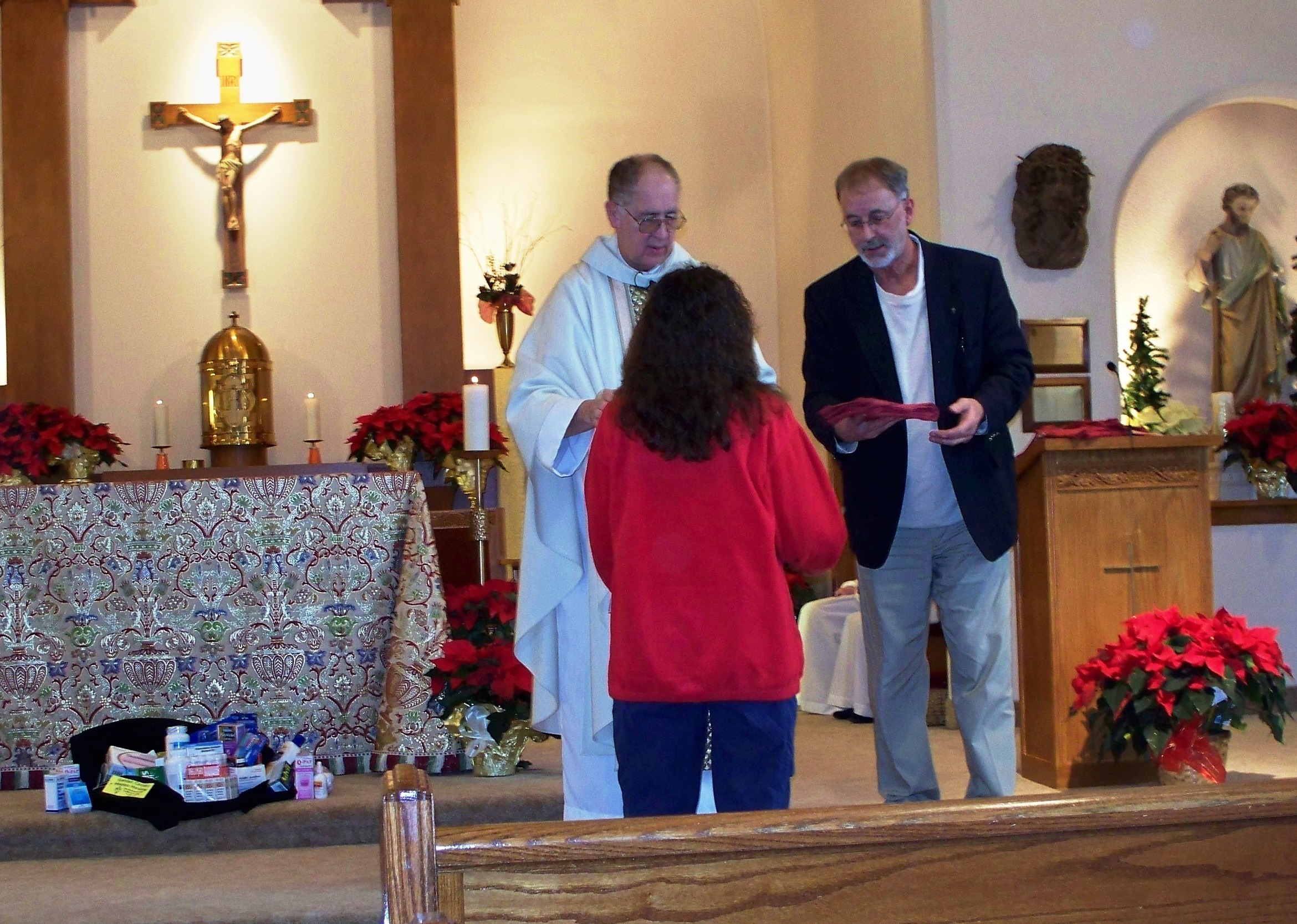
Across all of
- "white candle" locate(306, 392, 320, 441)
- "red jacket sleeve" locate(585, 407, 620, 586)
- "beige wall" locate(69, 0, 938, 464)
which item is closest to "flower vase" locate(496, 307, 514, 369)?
"beige wall" locate(69, 0, 938, 464)

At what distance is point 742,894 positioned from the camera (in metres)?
0.90

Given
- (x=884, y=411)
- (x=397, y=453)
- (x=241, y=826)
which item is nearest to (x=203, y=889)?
(x=241, y=826)

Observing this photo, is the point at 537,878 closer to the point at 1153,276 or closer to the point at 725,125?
the point at 1153,276

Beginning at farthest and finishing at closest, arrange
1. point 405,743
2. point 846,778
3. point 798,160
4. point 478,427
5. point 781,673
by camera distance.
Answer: point 798,160 < point 846,778 < point 478,427 < point 405,743 < point 781,673

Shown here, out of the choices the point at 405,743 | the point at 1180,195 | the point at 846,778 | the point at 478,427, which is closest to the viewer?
the point at 405,743

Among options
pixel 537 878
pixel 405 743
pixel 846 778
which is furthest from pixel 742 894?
pixel 846 778

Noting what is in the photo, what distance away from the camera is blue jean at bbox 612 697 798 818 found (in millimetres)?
2281

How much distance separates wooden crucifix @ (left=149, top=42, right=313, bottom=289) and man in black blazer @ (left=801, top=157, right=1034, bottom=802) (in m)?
5.65

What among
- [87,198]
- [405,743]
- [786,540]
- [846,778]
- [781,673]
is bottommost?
[846,778]

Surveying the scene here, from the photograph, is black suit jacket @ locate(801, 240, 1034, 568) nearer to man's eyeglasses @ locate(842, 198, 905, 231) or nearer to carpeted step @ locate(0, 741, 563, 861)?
man's eyeglasses @ locate(842, 198, 905, 231)

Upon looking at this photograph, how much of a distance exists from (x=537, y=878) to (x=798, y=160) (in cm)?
740

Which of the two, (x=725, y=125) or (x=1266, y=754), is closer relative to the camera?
(x=1266, y=754)

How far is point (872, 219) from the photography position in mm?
2979

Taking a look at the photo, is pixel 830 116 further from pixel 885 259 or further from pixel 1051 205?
pixel 885 259
